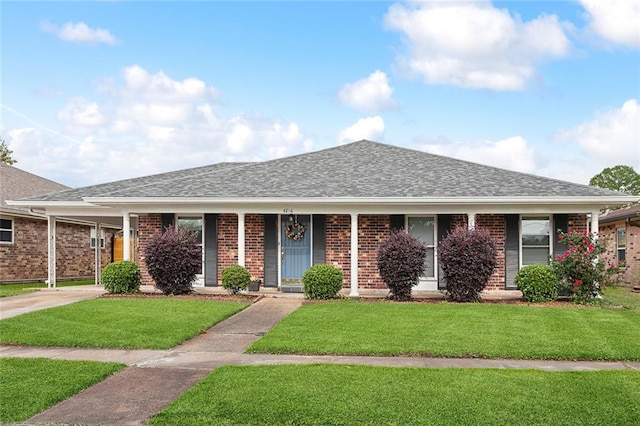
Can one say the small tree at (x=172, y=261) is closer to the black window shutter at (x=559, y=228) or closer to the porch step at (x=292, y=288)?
the porch step at (x=292, y=288)

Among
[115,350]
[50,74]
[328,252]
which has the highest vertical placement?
[50,74]

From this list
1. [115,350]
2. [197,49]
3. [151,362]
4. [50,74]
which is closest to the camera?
[151,362]

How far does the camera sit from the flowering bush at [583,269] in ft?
42.2

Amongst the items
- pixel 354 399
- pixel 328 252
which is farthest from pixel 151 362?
pixel 328 252

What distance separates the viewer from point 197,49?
16.2 meters

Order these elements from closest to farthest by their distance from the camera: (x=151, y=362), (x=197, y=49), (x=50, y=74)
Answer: (x=151, y=362)
(x=50, y=74)
(x=197, y=49)

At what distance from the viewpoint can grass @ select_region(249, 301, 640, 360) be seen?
25.2ft

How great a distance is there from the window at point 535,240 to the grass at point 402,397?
28.4 feet

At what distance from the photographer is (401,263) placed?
12812 mm

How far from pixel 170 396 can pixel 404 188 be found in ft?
33.4

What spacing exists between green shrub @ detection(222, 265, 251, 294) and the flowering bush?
7.76m

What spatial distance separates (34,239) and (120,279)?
9.04m

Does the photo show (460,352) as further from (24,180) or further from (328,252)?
(24,180)

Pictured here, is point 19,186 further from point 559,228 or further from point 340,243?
point 559,228
